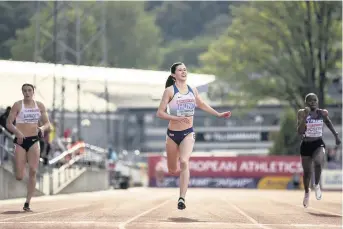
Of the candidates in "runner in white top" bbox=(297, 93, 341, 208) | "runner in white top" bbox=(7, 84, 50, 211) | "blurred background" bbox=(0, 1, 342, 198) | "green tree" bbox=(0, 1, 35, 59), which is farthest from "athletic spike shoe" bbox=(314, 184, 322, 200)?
"green tree" bbox=(0, 1, 35, 59)

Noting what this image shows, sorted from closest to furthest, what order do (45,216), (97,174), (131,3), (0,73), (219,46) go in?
(45,216) < (0,73) < (97,174) < (219,46) < (131,3)

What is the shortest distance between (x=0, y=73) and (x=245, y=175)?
23678mm

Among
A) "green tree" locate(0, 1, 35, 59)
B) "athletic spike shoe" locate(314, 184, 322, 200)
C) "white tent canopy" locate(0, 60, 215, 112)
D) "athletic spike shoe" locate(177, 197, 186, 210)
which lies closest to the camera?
"athletic spike shoe" locate(177, 197, 186, 210)

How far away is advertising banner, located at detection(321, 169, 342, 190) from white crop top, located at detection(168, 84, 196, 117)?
34.6 m

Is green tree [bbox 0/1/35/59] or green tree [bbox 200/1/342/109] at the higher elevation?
green tree [bbox 0/1/35/59]

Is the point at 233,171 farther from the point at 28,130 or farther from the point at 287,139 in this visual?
the point at 28,130

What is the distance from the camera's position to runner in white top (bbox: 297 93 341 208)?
1814 centimetres

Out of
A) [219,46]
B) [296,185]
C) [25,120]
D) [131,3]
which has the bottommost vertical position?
[296,185]

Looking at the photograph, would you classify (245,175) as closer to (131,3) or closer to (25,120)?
(25,120)

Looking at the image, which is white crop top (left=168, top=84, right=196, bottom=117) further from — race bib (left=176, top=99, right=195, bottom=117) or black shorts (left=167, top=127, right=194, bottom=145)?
black shorts (left=167, top=127, right=194, bottom=145)

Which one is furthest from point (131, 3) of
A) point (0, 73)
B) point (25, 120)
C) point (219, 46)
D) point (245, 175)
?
point (25, 120)

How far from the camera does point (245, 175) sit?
5253 centimetres

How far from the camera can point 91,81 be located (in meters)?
44.2

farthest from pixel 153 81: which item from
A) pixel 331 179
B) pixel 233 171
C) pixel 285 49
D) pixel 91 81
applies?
pixel 285 49
